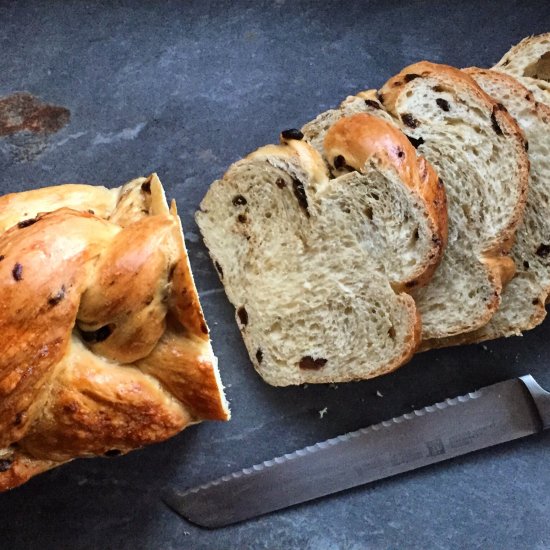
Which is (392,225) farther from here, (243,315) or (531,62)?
(531,62)

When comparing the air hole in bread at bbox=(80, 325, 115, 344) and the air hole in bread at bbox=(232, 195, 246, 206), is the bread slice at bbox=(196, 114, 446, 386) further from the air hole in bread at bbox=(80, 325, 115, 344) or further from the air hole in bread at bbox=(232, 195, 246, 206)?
the air hole in bread at bbox=(80, 325, 115, 344)

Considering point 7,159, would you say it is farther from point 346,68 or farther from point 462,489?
point 462,489

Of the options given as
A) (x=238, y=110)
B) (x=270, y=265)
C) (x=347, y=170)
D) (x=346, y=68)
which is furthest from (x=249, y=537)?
(x=346, y=68)

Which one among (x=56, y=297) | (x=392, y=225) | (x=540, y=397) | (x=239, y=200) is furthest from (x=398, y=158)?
(x=56, y=297)

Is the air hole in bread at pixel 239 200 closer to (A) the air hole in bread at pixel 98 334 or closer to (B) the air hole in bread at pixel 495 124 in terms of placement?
(A) the air hole in bread at pixel 98 334

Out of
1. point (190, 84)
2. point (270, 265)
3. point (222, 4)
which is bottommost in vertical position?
point (270, 265)

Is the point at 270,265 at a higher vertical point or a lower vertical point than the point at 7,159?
lower
